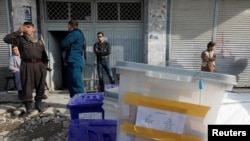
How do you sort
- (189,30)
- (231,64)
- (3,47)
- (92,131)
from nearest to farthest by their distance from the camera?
(92,131) < (3,47) < (189,30) < (231,64)

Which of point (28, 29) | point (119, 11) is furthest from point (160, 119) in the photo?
point (119, 11)

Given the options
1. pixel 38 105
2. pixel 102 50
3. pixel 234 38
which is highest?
pixel 234 38

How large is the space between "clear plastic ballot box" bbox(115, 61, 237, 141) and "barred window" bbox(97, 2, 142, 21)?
5545mm

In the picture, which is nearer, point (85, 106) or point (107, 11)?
point (85, 106)

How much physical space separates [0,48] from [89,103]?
512 cm

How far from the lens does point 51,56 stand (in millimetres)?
7086

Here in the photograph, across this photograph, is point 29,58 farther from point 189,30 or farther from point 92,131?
point 189,30

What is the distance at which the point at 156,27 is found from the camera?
6.75 metres

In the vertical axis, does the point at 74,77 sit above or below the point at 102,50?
below

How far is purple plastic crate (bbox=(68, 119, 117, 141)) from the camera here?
6.25 feet

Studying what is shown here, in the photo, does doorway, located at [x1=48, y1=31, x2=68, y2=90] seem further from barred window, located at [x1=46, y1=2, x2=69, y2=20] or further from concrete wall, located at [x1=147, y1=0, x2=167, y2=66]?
concrete wall, located at [x1=147, y1=0, x2=167, y2=66]

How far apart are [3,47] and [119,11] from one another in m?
3.43

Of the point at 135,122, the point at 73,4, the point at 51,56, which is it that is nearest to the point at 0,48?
the point at 51,56

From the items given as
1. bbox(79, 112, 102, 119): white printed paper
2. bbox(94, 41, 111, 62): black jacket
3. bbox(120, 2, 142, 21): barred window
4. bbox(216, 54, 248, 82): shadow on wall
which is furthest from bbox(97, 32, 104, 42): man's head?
bbox(79, 112, 102, 119): white printed paper
